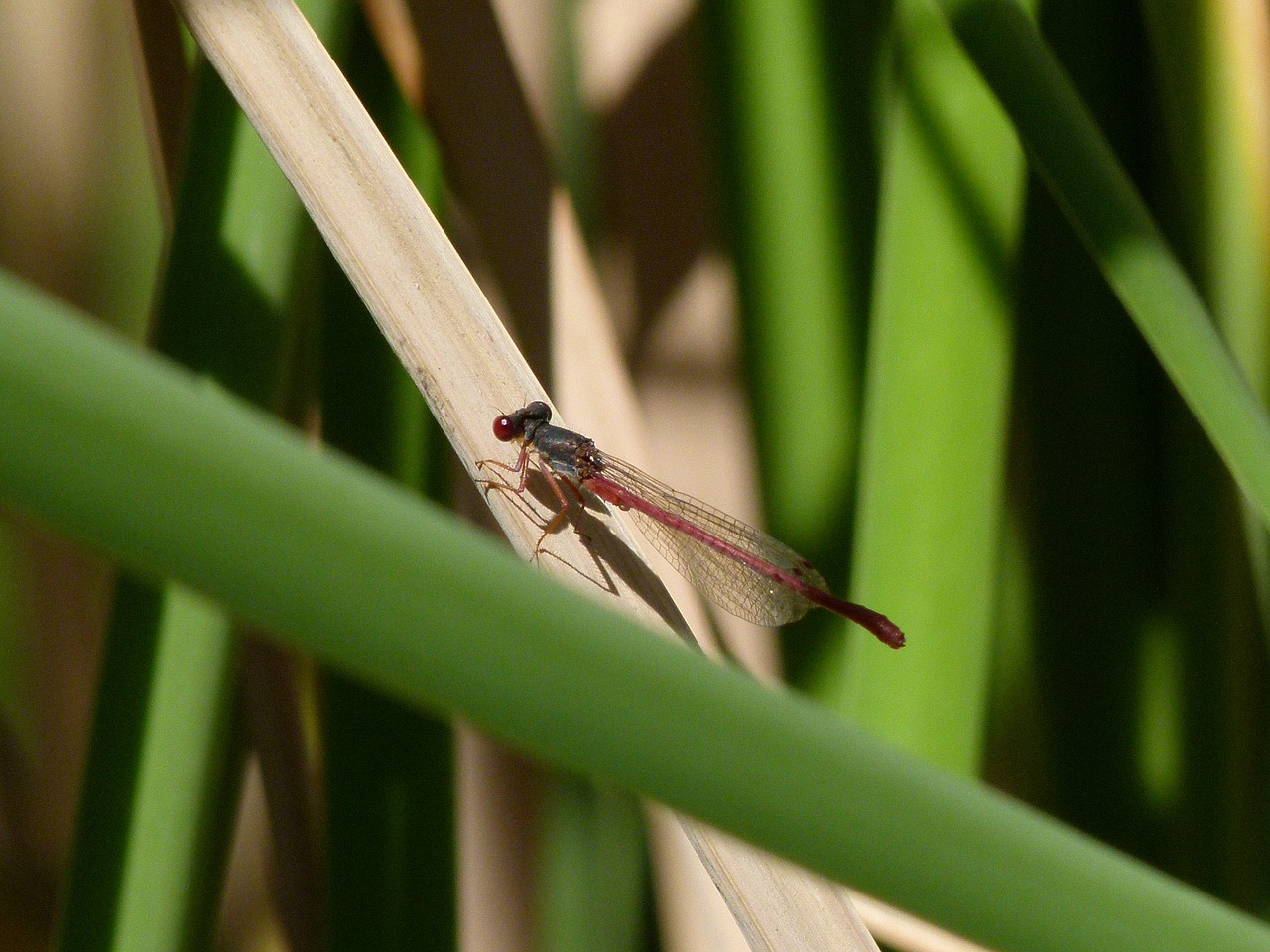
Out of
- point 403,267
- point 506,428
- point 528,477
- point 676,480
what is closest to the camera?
point 403,267

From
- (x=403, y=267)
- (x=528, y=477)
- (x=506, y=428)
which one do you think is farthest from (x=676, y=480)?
(x=403, y=267)

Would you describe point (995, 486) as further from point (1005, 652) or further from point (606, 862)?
point (606, 862)

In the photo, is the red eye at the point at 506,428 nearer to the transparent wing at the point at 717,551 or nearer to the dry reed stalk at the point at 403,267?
the dry reed stalk at the point at 403,267

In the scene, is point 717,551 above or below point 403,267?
above

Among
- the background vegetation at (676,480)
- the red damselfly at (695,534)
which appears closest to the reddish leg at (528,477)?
the red damselfly at (695,534)

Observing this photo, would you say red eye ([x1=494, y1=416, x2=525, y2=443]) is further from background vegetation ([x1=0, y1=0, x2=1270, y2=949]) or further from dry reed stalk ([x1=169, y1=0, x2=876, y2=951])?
background vegetation ([x1=0, y1=0, x2=1270, y2=949])

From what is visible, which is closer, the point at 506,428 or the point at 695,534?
the point at 506,428

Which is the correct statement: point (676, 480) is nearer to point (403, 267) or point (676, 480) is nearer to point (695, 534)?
point (695, 534)
